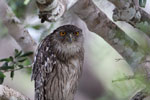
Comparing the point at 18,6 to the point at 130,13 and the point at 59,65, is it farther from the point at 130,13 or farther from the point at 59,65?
the point at 130,13

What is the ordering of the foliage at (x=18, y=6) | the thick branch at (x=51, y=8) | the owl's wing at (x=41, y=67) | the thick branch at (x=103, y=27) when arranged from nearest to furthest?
the thick branch at (x=51, y=8) → the thick branch at (x=103, y=27) → the owl's wing at (x=41, y=67) → the foliage at (x=18, y=6)

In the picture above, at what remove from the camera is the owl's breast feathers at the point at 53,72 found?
3.74 metres

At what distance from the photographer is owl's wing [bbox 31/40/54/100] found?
12.2ft

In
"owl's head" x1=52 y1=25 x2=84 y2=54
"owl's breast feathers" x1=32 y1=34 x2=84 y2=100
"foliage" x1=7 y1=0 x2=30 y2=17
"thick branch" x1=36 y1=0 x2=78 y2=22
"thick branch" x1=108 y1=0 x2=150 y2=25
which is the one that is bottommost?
"owl's breast feathers" x1=32 y1=34 x2=84 y2=100

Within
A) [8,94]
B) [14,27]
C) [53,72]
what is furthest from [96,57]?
[14,27]

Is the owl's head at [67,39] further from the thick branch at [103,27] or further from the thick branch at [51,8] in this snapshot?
the thick branch at [51,8]

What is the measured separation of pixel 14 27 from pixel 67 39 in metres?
0.69

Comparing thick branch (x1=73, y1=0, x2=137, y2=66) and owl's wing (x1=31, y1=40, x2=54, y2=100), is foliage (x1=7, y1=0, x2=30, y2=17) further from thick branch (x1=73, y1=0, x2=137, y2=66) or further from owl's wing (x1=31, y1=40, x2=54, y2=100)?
thick branch (x1=73, y1=0, x2=137, y2=66)

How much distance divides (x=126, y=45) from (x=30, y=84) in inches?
138

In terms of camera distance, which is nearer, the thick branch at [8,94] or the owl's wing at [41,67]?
the thick branch at [8,94]

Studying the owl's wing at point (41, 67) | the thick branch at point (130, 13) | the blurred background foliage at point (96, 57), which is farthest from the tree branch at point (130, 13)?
the owl's wing at point (41, 67)

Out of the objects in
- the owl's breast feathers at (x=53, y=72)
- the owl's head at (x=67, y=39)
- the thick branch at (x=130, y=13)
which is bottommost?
the owl's breast feathers at (x=53, y=72)

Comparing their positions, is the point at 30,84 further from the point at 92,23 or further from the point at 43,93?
the point at 92,23

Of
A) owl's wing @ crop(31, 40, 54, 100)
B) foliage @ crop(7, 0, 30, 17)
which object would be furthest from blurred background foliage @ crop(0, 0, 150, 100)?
owl's wing @ crop(31, 40, 54, 100)
